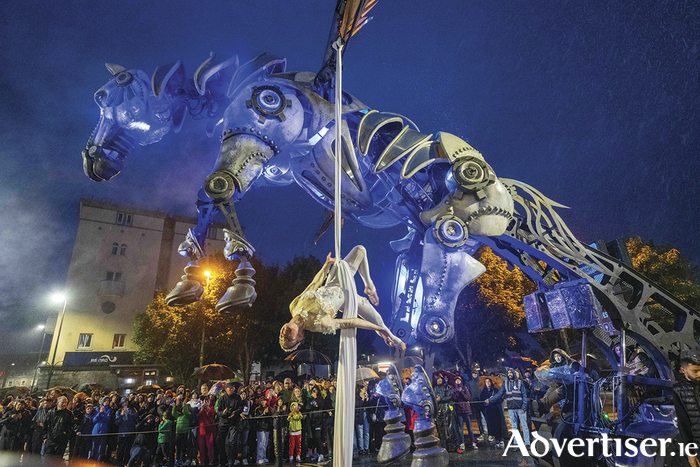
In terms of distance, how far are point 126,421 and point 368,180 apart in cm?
692

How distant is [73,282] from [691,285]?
1394 inches

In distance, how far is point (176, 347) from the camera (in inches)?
779

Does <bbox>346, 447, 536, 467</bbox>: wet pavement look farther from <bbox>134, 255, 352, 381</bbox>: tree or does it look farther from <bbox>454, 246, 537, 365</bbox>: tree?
<bbox>454, 246, 537, 365</bbox>: tree

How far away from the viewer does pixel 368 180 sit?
5781 millimetres

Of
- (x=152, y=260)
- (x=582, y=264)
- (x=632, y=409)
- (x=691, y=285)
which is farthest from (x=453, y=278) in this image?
(x=152, y=260)

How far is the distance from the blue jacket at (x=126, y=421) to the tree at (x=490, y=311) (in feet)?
48.9

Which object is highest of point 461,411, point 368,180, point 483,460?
point 368,180

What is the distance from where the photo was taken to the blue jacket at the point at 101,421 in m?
7.47

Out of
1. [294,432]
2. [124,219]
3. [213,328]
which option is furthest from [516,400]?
[124,219]

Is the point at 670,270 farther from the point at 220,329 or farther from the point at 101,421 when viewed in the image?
the point at 101,421

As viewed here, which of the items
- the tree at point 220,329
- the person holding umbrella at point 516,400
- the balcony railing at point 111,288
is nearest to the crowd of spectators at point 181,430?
the person holding umbrella at point 516,400

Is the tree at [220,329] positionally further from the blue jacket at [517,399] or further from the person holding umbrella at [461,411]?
the blue jacket at [517,399]

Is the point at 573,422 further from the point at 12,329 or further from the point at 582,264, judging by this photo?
the point at 12,329

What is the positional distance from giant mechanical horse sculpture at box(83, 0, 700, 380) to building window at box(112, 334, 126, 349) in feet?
76.8
